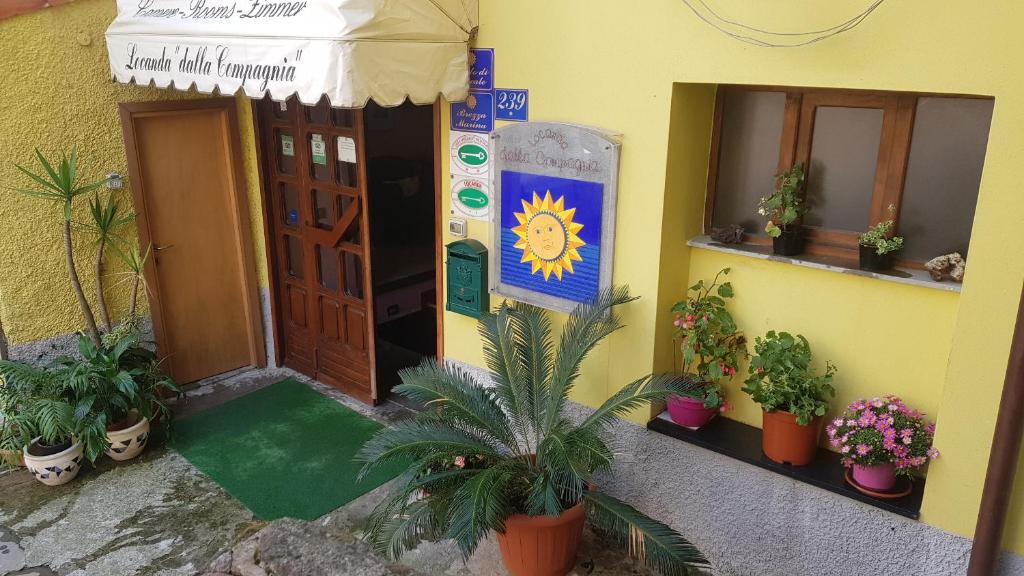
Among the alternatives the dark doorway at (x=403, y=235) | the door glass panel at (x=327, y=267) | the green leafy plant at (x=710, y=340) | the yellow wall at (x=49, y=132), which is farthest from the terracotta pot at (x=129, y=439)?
the green leafy plant at (x=710, y=340)

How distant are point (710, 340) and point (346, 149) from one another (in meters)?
3.56

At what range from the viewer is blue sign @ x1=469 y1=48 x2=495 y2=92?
5102 millimetres

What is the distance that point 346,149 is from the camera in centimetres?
630

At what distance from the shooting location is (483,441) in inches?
178

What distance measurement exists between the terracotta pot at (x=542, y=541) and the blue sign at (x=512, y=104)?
2.61 m

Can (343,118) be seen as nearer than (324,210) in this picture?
Yes

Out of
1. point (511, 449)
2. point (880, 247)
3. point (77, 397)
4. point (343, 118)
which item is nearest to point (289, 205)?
point (343, 118)

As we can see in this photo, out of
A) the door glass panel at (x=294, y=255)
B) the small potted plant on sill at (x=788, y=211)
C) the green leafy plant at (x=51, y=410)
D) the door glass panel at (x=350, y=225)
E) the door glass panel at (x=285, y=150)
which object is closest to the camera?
the small potted plant on sill at (x=788, y=211)

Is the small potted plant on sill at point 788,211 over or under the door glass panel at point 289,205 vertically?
over

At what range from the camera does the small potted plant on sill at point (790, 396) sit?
13.6ft

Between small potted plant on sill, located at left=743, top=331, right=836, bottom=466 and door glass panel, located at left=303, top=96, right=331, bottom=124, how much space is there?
4.17 m

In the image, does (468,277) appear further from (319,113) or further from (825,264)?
(825,264)

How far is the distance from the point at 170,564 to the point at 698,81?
4.52m

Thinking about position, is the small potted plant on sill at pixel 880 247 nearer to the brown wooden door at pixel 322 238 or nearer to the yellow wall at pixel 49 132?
the brown wooden door at pixel 322 238
